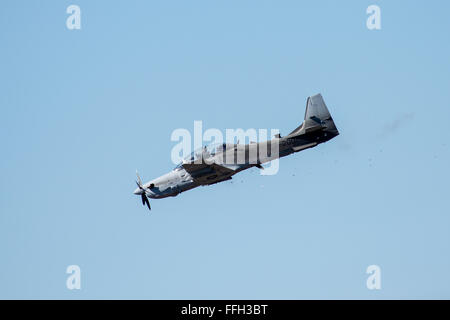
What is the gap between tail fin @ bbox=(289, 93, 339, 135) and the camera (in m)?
59.1

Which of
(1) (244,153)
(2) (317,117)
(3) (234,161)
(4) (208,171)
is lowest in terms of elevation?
(4) (208,171)

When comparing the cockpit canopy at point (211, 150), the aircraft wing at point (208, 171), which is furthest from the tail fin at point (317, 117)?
the aircraft wing at point (208, 171)

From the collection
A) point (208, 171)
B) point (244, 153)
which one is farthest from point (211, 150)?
point (244, 153)

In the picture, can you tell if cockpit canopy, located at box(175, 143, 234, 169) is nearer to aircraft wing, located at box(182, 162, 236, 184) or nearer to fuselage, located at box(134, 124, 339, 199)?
fuselage, located at box(134, 124, 339, 199)

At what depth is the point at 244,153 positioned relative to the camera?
6091 cm

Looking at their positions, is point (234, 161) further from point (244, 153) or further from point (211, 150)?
point (211, 150)

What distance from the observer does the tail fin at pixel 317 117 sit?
5906 centimetres

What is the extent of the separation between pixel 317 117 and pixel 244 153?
5743 millimetres

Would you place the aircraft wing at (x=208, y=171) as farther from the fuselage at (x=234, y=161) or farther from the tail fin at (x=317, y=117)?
the tail fin at (x=317, y=117)

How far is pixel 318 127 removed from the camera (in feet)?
194

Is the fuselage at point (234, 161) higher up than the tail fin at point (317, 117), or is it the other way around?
the tail fin at point (317, 117)

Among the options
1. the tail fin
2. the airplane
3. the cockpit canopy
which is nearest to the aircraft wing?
the airplane
